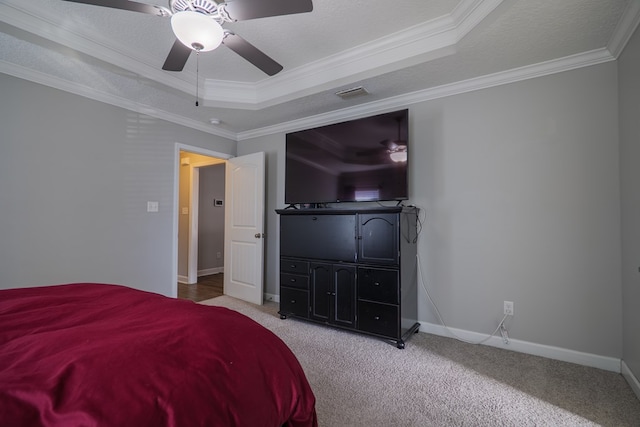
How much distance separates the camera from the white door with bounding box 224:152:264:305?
12.3 ft

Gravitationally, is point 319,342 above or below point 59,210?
below

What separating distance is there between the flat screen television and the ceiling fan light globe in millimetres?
1697

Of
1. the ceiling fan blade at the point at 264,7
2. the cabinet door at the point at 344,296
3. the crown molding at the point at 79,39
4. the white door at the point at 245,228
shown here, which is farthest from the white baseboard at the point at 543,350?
the crown molding at the point at 79,39

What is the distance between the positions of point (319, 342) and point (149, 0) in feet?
9.79

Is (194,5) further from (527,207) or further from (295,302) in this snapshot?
(527,207)

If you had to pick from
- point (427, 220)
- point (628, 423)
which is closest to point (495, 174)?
point (427, 220)

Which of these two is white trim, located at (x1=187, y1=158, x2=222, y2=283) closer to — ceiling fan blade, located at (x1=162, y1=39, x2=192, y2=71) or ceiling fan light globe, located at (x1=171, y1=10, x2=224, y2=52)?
ceiling fan blade, located at (x1=162, y1=39, x2=192, y2=71)

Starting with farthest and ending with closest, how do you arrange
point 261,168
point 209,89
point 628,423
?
point 261,168 < point 209,89 < point 628,423

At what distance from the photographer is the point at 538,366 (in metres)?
2.16

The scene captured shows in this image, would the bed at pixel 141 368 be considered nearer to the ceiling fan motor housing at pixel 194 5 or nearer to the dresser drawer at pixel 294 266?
the ceiling fan motor housing at pixel 194 5

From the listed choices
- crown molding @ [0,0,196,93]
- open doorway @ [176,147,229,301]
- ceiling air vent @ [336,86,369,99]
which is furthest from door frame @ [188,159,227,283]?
ceiling air vent @ [336,86,369,99]

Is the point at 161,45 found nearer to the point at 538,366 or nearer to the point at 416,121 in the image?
the point at 416,121

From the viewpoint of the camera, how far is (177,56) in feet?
6.14

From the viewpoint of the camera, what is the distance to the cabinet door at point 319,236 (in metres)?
2.76
